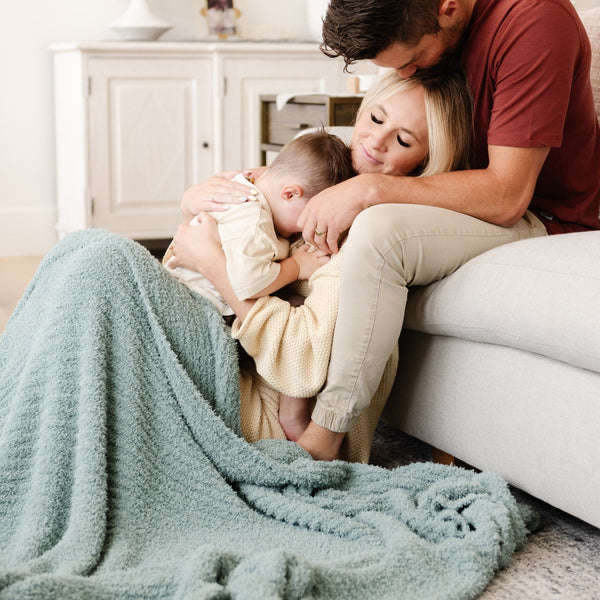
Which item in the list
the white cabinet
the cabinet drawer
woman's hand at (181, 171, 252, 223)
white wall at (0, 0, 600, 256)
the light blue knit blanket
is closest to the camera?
the light blue knit blanket

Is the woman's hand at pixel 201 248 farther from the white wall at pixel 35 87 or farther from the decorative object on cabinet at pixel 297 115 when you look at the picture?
the white wall at pixel 35 87

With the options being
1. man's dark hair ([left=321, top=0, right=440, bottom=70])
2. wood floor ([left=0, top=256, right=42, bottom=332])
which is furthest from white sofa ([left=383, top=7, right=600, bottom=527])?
wood floor ([left=0, top=256, right=42, bottom=332])

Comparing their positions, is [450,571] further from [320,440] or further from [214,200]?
[214,200]

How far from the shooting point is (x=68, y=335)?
1451 mm

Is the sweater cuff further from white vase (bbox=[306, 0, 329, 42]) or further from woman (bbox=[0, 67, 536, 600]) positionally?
white vase (bbox=[306, 0, 329, 42])

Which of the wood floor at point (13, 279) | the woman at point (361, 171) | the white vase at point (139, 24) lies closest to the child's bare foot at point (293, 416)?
the woman at point (361, 171)

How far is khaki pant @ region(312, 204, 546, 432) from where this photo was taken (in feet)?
4.87

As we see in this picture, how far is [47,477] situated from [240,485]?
31 cm

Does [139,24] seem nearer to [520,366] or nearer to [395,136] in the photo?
[395,136]

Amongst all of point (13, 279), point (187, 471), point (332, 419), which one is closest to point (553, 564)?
point (332, 419)

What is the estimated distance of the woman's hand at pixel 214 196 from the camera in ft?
5.58

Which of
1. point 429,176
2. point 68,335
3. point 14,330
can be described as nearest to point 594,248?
point 429,176

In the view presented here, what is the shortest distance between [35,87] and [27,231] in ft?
2.03

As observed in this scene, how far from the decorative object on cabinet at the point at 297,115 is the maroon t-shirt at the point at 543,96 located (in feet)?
2.70
